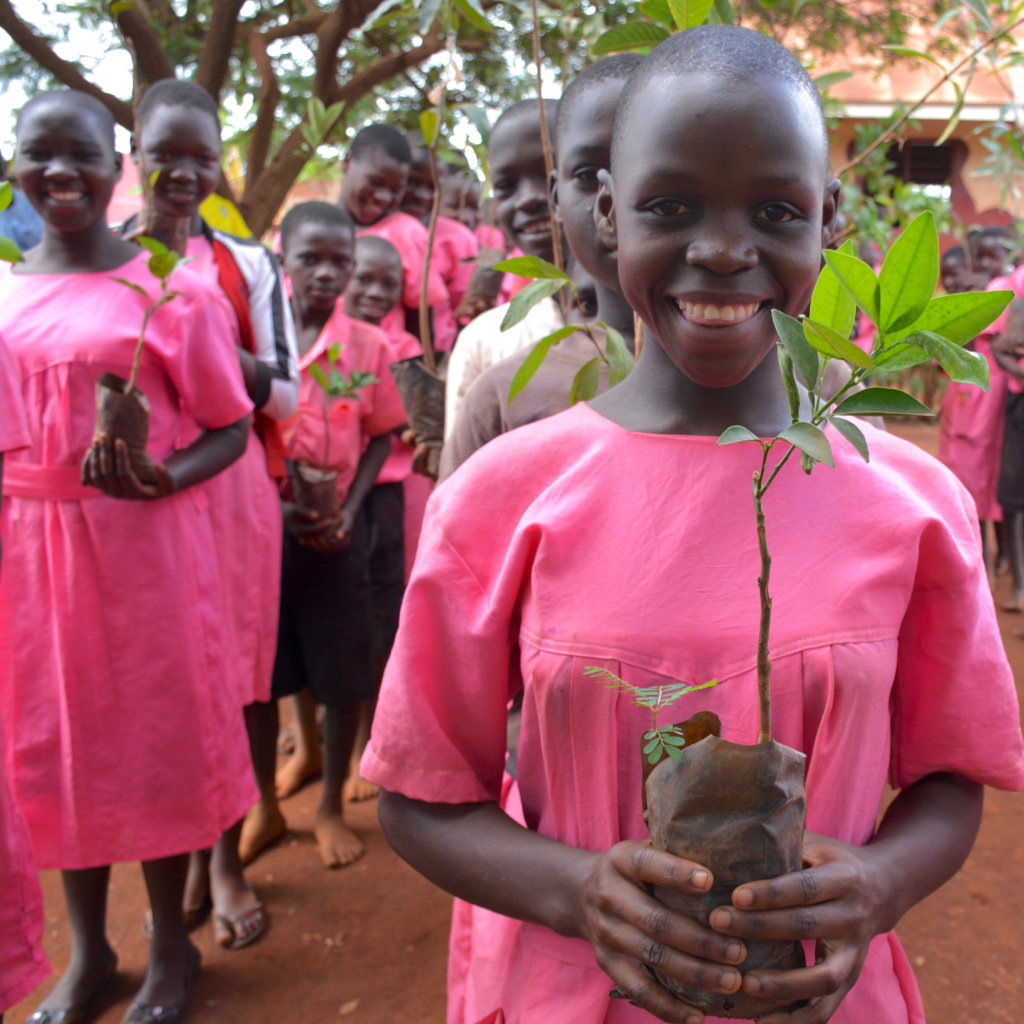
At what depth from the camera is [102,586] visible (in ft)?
7.43

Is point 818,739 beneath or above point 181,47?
beneath

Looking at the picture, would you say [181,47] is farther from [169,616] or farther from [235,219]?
[169,616]

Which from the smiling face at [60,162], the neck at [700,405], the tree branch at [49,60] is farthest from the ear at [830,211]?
the tree branch at [49,60]

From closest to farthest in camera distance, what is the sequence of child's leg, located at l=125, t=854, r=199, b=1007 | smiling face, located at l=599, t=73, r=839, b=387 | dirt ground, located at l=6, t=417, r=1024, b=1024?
1. smiling face, located at l=599, t=73, r=839, b=387
2. child's leg, located at l=125, t=854, r=199, b=1007
3. dirt ground, located at l=6, t=417, r=1024, b=1024

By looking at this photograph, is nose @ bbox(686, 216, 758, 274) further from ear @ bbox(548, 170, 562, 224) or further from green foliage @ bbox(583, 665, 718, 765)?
ear @ bbox(548, 170, 562, 224)

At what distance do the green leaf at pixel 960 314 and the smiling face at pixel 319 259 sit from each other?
9.78ft

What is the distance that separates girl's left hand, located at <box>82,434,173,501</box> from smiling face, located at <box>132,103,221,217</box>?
1103 millimetres

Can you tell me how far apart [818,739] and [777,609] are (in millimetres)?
138

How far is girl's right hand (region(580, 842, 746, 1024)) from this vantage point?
811 mm

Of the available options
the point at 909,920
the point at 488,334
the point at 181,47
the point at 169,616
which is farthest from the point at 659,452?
the point at 181,47

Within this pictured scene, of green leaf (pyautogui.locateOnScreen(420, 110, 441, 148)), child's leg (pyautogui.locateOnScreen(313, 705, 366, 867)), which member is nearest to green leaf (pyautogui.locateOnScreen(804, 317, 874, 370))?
green leaf (pyautogui.locateOnScreen(420, 110, 441, 148))

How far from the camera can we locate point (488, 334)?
2273 mm

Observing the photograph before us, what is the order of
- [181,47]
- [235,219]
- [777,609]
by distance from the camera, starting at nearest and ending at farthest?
[777,609]
[235,219]
[181,47]

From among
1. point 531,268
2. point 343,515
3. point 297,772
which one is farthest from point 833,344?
point 297,772
